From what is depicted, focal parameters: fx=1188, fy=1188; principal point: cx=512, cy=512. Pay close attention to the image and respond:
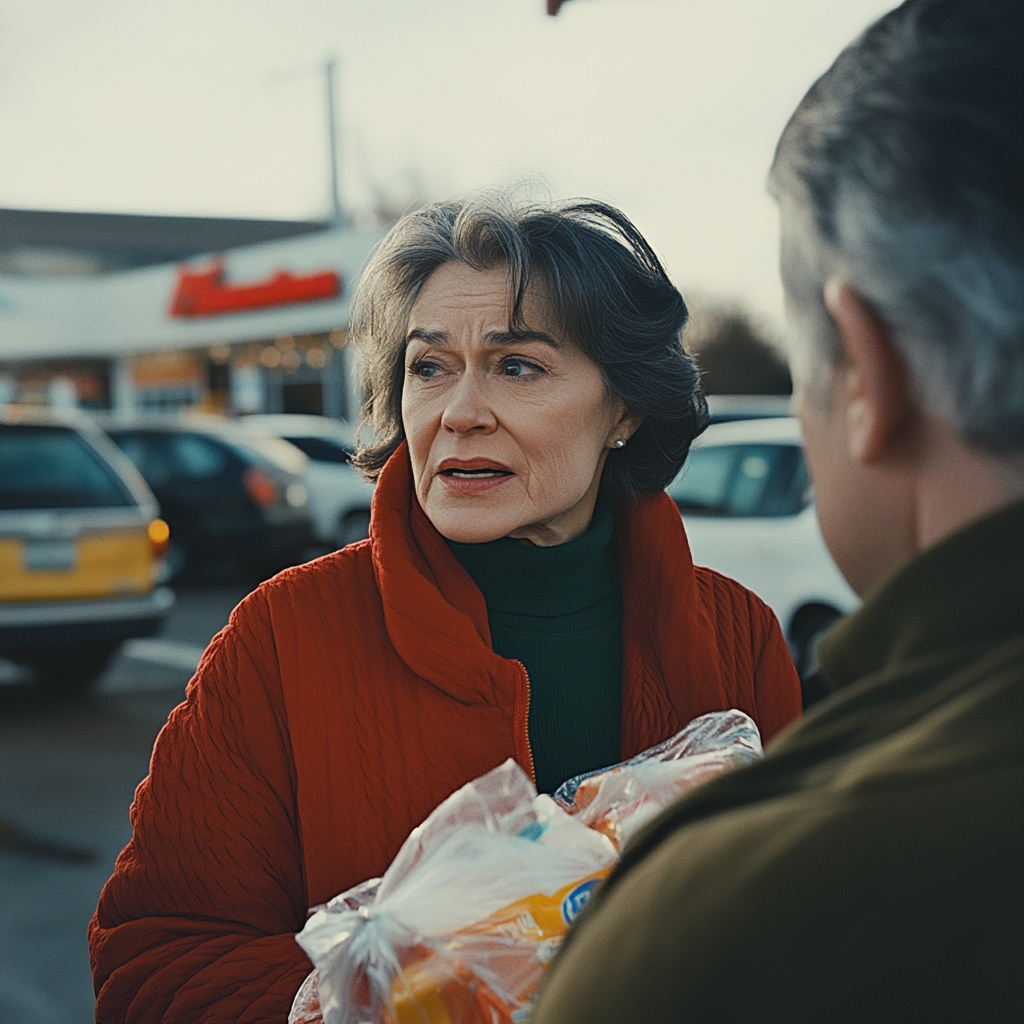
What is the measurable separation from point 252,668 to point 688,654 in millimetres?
689

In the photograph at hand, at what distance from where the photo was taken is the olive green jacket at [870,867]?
0.66m

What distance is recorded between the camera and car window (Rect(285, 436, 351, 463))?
13938mm

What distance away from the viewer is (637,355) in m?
2.07

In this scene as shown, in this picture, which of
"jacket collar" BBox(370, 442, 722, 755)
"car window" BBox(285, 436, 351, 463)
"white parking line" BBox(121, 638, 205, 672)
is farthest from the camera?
"car window" BBox(285, 436, 351, 463)

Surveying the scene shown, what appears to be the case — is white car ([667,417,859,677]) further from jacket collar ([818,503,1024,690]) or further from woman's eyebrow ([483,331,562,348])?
jacket collar ([818,503,1024,690])

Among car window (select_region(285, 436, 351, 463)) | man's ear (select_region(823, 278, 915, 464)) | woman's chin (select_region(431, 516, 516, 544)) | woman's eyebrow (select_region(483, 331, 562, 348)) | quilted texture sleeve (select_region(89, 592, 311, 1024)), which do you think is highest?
woman's eyebrow (select_region(483, 331, 562, 348))

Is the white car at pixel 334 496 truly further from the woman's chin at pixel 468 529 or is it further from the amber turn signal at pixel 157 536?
the woman's chin at pixel 468 529

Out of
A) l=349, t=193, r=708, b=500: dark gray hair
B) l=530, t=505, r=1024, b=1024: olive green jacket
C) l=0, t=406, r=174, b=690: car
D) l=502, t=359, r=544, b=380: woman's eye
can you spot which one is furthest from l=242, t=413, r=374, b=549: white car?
l=530, t=505, r=1024, b=1024: olive green jacket

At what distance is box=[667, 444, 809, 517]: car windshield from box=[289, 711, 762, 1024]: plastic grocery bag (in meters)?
5.36

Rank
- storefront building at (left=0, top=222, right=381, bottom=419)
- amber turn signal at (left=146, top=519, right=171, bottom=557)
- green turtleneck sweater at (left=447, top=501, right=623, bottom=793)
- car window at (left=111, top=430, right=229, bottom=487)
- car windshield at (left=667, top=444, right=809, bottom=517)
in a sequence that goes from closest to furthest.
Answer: green turtleneck sweater at (left=447, top=501, right=623, bottom=793)
car windshield at (left=667, top=444, right=809, bottom=517)
amber turn signal at (left=146, top=519, right=171, bottom=557)
car window at (left=111, top=430, right=229, bottom=487)
storefront building at (left=0, top=222, right=381, bottom=419)

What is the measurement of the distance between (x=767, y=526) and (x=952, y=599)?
6112 mm

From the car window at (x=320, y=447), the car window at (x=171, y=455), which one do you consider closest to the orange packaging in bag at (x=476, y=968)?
the car window at (x=171, y=455)

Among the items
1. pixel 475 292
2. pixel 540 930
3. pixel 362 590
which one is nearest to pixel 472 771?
pixel 362 590

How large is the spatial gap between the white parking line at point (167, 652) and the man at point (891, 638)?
761 cm
